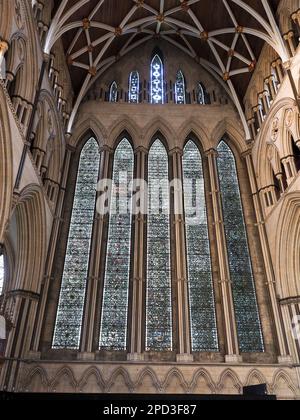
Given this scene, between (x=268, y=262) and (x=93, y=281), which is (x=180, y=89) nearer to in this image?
(x=268, y=262)

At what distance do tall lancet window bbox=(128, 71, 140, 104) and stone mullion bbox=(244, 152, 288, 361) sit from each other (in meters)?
5.47

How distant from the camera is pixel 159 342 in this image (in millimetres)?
11633

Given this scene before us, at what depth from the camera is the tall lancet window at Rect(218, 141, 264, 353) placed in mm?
11977

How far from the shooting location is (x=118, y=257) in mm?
13133

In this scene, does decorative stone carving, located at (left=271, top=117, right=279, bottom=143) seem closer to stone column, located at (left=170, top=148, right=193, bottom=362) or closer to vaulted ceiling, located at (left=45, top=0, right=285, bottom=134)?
vaulted ceiling, located at (left=45, top=0, right=285, bottom=134)

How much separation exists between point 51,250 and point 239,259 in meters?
6.64

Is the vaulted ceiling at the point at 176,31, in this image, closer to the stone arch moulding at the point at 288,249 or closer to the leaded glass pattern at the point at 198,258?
the leaded glass pattern at the point at 198,258

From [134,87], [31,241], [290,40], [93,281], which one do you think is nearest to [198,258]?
[93,281]

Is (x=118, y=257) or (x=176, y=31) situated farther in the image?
(x=176, y=31)

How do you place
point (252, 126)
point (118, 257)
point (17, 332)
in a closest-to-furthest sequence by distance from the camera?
point (17, 332) → point (118, 257) → point (252, 126)

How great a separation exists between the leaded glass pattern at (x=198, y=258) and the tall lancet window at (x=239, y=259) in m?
0.83

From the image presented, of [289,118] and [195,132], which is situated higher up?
[195,132]
